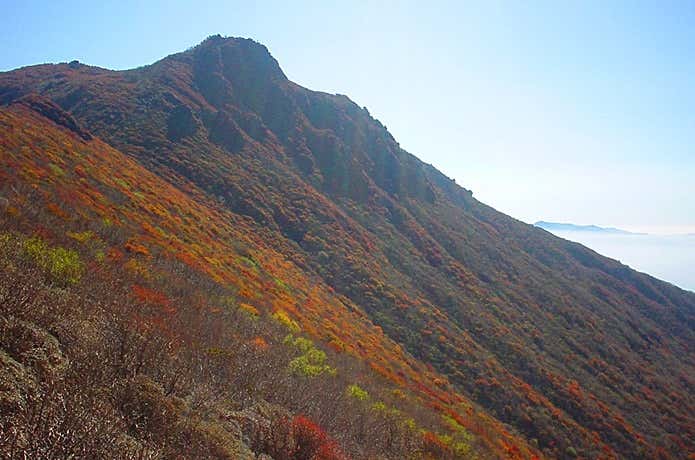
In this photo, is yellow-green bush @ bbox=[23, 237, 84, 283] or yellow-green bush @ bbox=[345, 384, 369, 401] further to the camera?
→ yellow-green bush @ bbox=[345, 384, 369, 401]

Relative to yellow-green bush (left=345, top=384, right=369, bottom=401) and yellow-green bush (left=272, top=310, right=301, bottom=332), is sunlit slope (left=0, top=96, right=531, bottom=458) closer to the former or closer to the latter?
yellow-green bush (left=272, top=310, right=301, bottom=332)

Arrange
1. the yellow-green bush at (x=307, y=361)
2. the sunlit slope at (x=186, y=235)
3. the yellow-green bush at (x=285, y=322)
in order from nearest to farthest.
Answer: the yellow-green bush at (x=307, y=361), the sunlit slope at (x=186, y=235), the yellow-green bush at (x=285, y=322)

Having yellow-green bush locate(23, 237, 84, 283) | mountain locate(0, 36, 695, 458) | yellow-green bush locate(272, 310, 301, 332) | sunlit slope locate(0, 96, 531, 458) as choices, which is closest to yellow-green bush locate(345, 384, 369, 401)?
mountain locate(0, 36, 695, 458)

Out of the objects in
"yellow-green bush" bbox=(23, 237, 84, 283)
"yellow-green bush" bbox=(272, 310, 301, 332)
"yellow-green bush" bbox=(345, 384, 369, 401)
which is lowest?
"yellow-green bush" bbox=(272, 310, 301, 332)

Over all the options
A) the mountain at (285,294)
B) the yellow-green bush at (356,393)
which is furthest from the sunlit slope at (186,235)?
the yellow-green bush at (356,393)

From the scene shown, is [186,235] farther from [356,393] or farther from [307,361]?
[356,393]

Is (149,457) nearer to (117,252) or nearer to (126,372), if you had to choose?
(126,372)

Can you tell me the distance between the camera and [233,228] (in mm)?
29219

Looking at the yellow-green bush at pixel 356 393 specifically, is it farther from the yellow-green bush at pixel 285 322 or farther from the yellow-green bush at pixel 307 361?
the yellow-green bush at pixel 285 322

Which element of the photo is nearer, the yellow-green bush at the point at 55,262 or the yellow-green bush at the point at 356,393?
the yellow-green bush at the point at 55,262

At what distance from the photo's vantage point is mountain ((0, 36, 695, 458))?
184 inches

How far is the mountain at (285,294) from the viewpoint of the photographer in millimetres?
4684

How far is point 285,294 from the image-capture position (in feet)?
66.6

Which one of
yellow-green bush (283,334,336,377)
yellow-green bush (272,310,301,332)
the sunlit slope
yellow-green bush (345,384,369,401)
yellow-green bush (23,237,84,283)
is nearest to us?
yellow-green bush (23,237,84,283)
